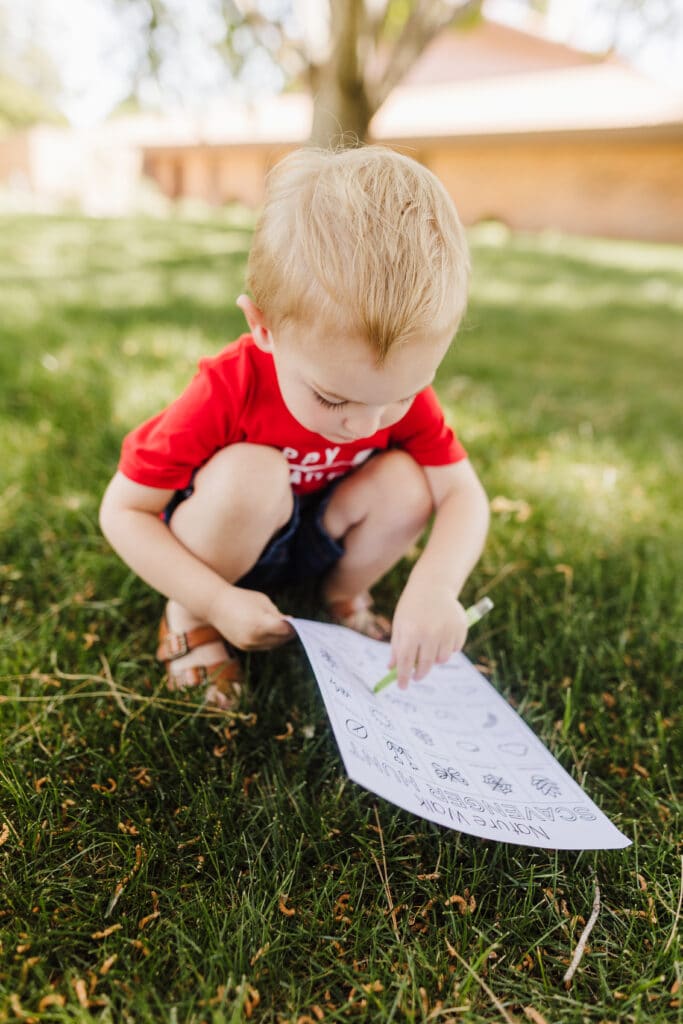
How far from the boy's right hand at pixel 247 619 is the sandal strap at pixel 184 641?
14cm

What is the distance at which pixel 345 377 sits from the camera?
0.89 m

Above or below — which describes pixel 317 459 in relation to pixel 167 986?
above

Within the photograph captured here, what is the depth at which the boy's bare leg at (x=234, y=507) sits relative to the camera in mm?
1089

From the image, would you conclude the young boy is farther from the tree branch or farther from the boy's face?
the tree branch

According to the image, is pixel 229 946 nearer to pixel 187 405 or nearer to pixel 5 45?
pixel 187 405

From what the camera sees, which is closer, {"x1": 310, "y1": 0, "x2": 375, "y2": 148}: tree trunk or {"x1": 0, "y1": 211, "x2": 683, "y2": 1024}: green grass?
{"x1": 0, "y1": 211, "x2": 683, "y2": 1024}: green grass

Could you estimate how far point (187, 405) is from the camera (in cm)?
110

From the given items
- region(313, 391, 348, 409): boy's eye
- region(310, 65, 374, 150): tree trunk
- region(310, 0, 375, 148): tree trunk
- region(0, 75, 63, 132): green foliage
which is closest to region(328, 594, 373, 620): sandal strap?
region(313, 391, 348, 409): boy's eye

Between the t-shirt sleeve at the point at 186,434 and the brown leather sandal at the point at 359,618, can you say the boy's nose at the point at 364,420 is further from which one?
the brown leather sandal at the point at 359,618

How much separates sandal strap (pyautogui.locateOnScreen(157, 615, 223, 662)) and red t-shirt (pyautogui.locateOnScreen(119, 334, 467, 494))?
0.25 metres

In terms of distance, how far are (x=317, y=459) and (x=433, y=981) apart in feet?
2.38

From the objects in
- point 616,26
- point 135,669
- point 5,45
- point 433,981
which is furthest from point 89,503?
point 5,45

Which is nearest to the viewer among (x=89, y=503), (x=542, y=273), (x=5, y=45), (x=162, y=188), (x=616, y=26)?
(x=89, y=503)

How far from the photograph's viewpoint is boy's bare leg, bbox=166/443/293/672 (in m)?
1.09
